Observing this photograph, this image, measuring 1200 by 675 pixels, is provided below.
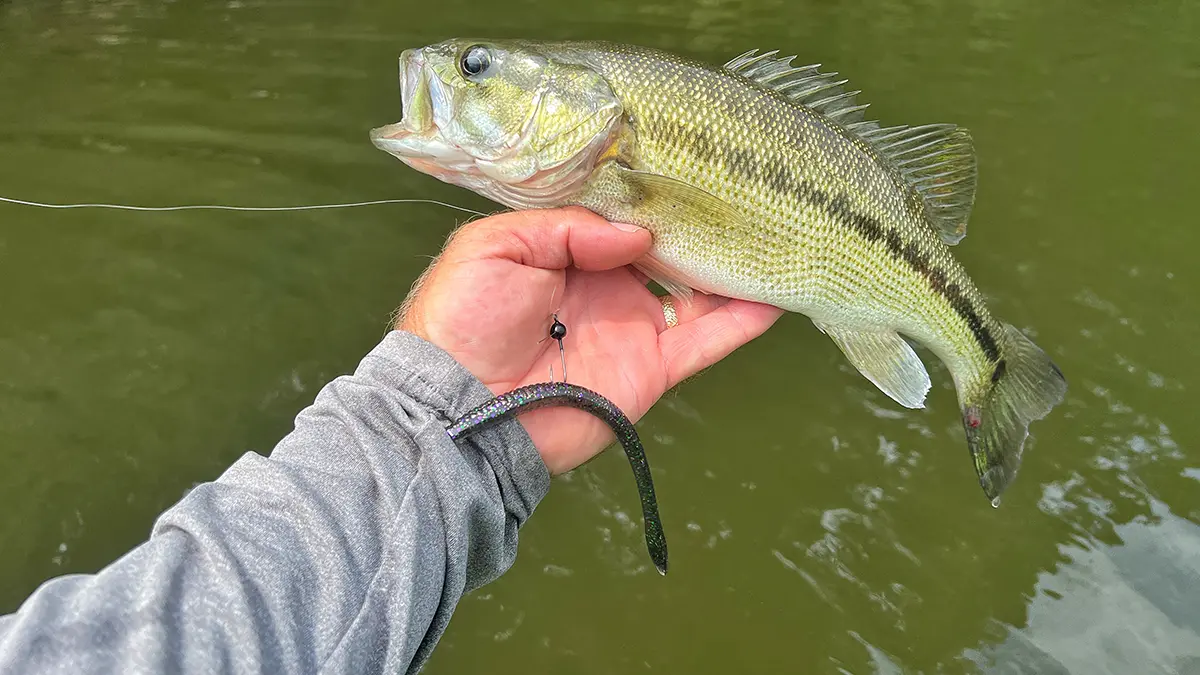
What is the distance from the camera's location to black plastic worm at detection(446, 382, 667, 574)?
6.16 ft

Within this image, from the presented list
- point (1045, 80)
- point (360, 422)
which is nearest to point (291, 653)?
point (360, 422)

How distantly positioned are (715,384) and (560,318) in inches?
87.2

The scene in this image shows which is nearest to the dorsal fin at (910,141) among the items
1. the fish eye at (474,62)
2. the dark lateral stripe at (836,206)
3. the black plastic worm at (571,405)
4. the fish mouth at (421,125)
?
the dark lateral stripe at (836,206)

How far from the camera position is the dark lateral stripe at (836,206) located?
7.60 feet

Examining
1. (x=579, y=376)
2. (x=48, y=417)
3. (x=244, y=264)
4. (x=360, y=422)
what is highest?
(x=360, y=422)

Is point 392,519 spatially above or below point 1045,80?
below

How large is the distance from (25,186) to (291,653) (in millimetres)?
6487

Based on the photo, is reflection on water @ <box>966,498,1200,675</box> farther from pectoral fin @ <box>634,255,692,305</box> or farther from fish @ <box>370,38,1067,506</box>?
pectoral fin @ <box>634,255,692,305</box>

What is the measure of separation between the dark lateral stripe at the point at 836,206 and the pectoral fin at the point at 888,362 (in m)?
0.26

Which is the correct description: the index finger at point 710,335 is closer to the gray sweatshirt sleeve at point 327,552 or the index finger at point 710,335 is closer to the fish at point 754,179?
the fish at point 754,179

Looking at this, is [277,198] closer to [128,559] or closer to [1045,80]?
[128,559]

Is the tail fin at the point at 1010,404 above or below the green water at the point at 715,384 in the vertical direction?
above

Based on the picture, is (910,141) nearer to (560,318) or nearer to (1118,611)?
(560,318)

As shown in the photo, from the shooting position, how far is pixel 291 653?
4.13 ft
